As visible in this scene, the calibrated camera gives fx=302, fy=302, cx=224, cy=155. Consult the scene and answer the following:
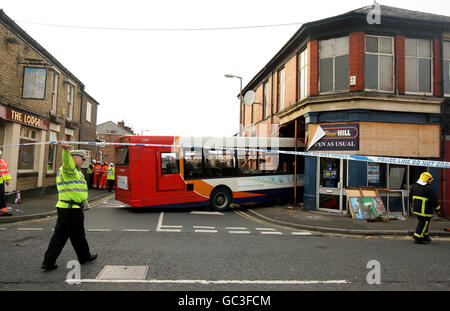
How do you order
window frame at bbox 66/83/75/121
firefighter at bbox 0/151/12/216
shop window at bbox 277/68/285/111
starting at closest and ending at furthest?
1. firefighter at bbox 0/151/12/216
2. shop window at bbox 277/68/285/111
3. window frame at bbox 66/83/75/121

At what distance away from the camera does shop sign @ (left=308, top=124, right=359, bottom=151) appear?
11.3 metres

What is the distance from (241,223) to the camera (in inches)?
365

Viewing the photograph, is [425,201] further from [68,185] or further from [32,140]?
[32,140]

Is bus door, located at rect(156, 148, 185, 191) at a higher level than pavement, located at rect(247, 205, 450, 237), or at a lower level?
higher

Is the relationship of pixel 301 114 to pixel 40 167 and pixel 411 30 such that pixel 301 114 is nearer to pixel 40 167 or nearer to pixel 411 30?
pixel 411 30

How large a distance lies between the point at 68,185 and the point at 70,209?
0.38m

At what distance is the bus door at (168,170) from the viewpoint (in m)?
10.6

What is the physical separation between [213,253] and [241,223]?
3.64 m

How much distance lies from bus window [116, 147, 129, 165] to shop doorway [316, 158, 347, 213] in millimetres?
7291

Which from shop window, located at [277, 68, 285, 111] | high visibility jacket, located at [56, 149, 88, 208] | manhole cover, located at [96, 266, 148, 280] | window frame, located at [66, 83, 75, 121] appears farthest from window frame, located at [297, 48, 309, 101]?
window frame, located at [66, 83, 75, 121]

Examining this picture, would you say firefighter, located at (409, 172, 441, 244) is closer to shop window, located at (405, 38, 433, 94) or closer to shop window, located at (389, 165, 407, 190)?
shop window, located at (389, 165, 407, 190)

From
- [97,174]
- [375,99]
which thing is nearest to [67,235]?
[375,99]

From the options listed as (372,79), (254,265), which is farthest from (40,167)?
(372,79)

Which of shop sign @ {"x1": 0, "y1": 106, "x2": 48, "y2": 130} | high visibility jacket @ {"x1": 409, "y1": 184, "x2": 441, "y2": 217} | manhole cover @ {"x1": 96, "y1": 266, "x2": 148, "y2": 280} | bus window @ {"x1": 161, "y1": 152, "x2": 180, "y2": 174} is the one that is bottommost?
manhole cover @ {"x1": 96, "y1": 266, "x2": 148, "y2": 280}
